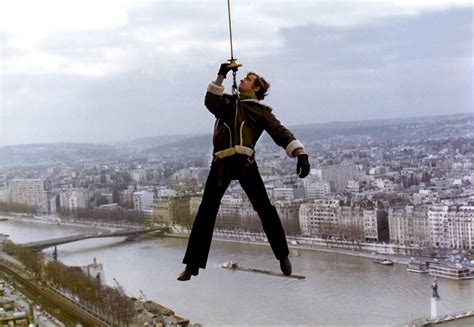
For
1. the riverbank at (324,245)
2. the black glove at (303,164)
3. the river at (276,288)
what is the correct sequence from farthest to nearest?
the riverbank at (324,245) → the river at (276,288) → the black glove at (303,164)

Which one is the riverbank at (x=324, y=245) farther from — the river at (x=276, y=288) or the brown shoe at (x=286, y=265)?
the brown shoe at (x=286, y=265)

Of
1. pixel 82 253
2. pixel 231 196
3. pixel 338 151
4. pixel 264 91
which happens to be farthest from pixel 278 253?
pixel 82 253

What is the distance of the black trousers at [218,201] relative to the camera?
198 centimetres

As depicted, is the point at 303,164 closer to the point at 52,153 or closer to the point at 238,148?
the point at 238,148

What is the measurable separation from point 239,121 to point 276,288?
382 centimetres

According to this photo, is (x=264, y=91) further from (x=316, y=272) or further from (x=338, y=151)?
(x=338, y=151)

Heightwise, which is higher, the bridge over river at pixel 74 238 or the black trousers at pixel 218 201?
the black trousers at pixel 218 201

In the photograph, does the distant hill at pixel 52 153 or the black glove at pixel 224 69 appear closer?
the black glove at pixel 224 69

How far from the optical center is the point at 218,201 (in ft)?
6.69

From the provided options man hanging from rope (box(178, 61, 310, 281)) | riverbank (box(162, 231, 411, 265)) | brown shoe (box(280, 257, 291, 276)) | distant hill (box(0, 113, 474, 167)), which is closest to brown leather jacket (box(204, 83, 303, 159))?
man hanging from rope (box(178, 61, 310, 281))

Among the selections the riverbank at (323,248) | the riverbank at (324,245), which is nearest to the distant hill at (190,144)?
the riverbank at (324,245)

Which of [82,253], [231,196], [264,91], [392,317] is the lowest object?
[392,317]

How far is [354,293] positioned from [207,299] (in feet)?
3.64

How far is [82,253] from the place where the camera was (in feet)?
21.2
